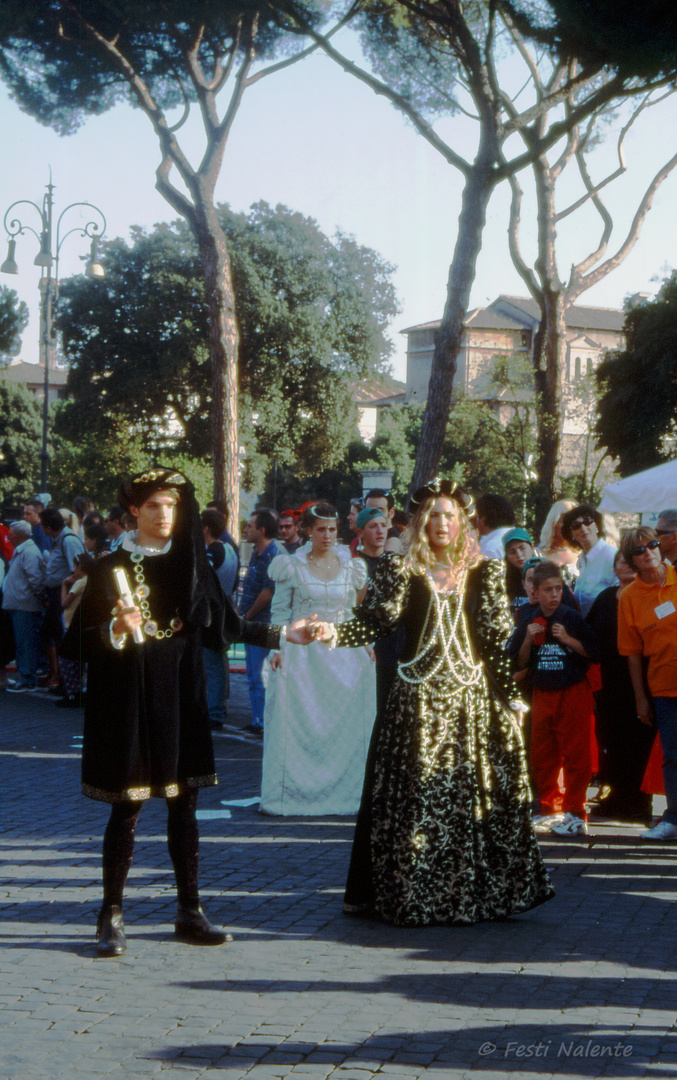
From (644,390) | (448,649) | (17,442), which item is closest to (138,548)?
(448,649)

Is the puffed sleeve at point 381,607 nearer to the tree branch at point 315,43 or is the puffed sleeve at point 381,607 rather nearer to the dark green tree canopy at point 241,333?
the tree branch at point 315,43

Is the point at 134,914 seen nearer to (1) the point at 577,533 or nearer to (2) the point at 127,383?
(1) the point at 577,533

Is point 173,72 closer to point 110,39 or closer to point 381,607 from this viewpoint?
point 110,39

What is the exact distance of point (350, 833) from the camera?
21.5ft

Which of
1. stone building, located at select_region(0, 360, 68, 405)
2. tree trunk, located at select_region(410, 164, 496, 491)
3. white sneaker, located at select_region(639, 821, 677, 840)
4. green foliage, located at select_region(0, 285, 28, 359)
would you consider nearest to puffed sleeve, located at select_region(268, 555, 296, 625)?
white sneaker, located at select_region(639, 821, 677, 840)

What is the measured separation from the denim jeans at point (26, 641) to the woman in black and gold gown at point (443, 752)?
8197 mm

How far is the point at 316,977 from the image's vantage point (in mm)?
4129

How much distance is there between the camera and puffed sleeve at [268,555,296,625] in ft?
23.6

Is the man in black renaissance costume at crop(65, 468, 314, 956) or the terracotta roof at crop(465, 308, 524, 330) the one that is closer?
the man in black renaissance costume at crop(65, 468, 314, 956)

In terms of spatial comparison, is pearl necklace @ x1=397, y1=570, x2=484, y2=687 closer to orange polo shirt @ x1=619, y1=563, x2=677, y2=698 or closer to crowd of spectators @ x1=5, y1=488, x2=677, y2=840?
crowd of spectators @ x1=5, y1=488, x2=677, y2=840

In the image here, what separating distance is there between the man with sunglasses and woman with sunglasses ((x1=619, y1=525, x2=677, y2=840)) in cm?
33

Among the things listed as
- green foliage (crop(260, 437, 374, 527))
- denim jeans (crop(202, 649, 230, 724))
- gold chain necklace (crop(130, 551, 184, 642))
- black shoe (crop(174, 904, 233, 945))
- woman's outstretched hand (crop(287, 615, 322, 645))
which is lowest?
black shoe (crop(174, 904, 233, 945))

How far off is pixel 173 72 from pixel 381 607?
1458 cm

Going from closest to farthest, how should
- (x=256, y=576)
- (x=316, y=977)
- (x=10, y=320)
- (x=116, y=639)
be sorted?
1. (x=316, y=977)
2. (x=116, y=639)
3. (x=256, y=576)
4. (x=10, y=320)
